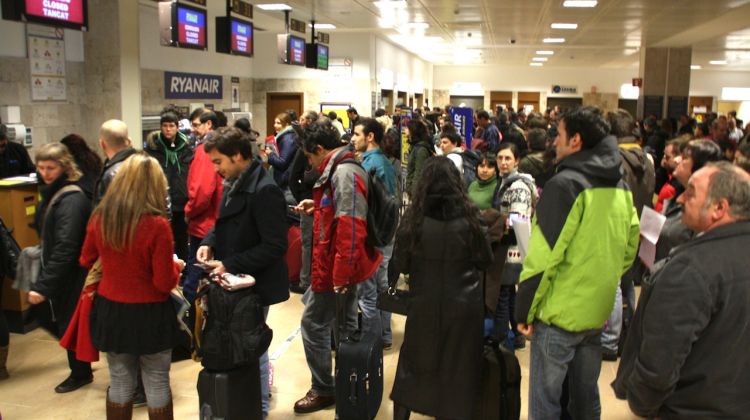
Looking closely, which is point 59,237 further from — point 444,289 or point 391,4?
point 391,4

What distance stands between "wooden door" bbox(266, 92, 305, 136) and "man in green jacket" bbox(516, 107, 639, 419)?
41.3 feet

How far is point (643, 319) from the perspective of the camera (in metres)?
2.02

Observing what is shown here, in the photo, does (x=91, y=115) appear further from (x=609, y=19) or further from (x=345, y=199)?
(x=609, y=19)

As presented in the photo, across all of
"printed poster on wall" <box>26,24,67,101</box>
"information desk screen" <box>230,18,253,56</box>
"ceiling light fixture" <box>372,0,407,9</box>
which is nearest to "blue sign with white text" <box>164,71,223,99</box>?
"information desk screen" <box>230,18,253,56</box>

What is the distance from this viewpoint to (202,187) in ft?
15.0

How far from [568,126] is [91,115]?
278 inches

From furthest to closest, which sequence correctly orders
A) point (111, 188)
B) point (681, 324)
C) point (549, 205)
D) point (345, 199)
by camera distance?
point (345, 199) → point (111, 188) → point (549, 205) → point (681, 324)

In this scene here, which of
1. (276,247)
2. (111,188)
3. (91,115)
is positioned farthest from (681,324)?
(91,115)

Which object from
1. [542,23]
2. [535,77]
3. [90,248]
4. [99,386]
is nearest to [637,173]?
[90,248]

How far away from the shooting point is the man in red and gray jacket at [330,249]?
332cm

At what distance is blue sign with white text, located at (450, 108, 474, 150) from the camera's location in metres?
9.08

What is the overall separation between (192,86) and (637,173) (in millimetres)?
8314

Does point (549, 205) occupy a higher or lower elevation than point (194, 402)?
higher

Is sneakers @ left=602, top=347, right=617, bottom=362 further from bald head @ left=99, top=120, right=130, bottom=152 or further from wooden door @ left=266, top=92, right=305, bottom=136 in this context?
wooden door @ left=266, top=92, right=305, bottom=136
